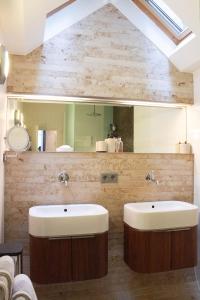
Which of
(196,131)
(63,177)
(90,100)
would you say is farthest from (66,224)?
(196,131)

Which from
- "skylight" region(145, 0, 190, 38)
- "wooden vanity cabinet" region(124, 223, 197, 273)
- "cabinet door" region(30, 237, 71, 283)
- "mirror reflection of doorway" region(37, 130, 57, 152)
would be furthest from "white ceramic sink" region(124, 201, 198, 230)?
"skylight" region(145, 0, 190, 38)

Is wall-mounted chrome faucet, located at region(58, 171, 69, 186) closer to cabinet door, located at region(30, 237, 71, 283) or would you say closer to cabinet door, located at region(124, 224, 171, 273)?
cabinet door, located at region(30, 237, 71, 283)

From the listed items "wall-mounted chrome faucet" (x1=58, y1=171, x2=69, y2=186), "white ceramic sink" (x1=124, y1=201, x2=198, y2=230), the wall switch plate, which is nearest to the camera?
"white ceramic sink" (x1=124, y1=201, x2=198, y2=230)

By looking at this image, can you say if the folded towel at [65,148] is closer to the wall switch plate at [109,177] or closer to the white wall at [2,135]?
the wall switch plate at [109,177]

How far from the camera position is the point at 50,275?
2.00 meters

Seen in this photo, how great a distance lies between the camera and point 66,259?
202cm

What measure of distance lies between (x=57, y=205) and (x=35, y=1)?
167cm

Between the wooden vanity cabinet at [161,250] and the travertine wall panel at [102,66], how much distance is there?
1.35m

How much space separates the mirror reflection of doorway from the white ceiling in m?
0.77

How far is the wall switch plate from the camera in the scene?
2.62 meters

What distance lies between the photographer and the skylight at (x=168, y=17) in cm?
266

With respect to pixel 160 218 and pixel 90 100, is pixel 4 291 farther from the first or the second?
pixel 90 100

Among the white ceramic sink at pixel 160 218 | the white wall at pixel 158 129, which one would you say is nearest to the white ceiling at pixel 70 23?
the white wall at pixel 158 129

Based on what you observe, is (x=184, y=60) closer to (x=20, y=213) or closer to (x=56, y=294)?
(x=20, y=213)
